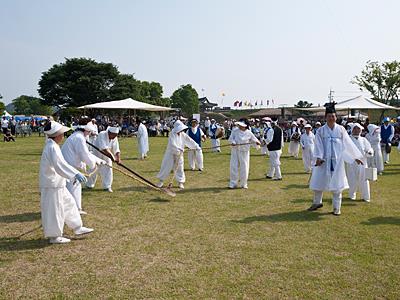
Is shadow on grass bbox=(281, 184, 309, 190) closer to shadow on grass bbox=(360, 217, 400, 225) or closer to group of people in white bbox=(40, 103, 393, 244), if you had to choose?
group of people in white bbox=(40, 103, 393, 244)

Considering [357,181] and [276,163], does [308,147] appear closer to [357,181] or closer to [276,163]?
[276,163]

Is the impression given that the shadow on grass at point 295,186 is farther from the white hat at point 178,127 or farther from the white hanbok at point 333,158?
the white hat at point 178,127

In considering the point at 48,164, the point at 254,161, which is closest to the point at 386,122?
the point at 254,161

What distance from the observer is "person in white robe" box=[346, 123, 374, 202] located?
8516 mm

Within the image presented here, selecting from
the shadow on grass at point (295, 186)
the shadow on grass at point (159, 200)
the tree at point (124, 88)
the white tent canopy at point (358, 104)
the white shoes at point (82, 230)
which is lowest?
the shadow on grass at point (295, 186)

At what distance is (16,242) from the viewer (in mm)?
5699

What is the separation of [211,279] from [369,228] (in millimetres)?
3403

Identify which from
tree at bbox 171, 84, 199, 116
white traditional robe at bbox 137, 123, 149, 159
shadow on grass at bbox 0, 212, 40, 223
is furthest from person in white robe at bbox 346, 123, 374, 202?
tree at bbox 171, 84, 199, 116

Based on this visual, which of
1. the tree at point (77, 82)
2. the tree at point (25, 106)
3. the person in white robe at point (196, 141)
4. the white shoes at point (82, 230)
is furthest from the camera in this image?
the tree at point (25, 106)

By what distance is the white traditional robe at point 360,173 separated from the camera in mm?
8508

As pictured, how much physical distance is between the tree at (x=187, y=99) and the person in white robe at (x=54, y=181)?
75.6m

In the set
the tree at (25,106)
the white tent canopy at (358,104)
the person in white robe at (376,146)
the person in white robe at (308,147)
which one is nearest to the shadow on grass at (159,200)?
the person in white robe at (308,147)

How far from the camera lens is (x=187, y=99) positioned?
82.4 m

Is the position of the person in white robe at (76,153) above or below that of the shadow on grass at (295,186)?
above
